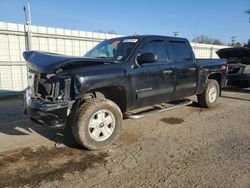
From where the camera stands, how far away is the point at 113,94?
15.0 feet

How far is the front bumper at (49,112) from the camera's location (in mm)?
3647

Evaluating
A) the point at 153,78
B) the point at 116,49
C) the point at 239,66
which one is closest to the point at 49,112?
the point at 116,49

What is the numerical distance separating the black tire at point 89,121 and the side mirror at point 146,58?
1.09m

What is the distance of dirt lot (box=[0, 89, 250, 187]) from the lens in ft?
10.1

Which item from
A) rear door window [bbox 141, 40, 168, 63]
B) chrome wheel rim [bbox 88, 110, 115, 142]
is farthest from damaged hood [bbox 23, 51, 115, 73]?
rear door window [bbox 141, 40, 168, 63]

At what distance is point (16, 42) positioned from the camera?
870 centimetres

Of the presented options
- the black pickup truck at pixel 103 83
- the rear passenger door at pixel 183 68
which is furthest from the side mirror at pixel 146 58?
the rear passenger door at pixel 183 68

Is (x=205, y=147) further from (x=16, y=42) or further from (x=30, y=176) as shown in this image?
(x=16, y=42)

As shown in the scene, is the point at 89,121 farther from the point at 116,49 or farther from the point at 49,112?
the point at 116,49

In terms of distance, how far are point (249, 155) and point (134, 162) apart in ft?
6.08

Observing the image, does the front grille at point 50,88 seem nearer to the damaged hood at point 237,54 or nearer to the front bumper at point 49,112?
the front bumper at point 49,112

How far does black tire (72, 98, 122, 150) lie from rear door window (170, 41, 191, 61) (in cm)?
228

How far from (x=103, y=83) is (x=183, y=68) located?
7.98 feet

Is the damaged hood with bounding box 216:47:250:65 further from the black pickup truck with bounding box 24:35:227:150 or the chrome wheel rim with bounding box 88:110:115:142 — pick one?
the chrome wheel rim with bounding box 88:110:115:142
